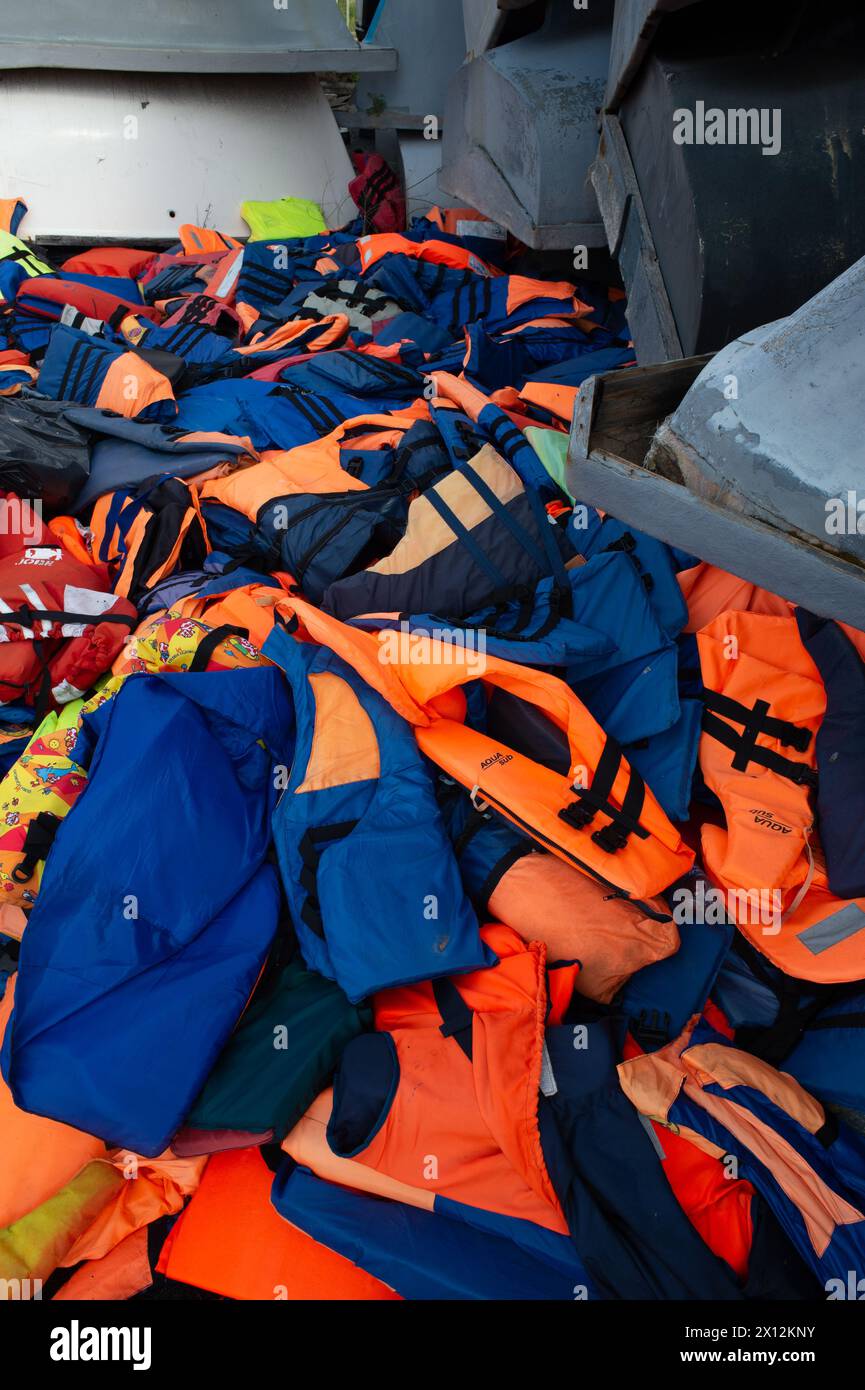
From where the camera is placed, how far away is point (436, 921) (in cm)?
204

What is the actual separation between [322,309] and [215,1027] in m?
4.28

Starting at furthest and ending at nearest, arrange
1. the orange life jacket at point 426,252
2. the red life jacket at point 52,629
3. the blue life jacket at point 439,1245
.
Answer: the orange life jacket at point 426,252, the red life jacket at point 52,629, the blue life jacket at point 439,1245

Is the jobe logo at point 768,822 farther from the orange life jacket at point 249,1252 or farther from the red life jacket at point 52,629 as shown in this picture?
the red life jacket at point 52,629

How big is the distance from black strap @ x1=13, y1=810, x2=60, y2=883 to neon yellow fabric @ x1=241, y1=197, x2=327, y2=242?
18.1 ft

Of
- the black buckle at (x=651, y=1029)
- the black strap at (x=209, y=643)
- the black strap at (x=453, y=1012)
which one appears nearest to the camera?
the black strap at (x=453, y=1012)

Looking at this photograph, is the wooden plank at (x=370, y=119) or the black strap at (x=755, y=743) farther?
the wooden plank at (x=370, y=119)

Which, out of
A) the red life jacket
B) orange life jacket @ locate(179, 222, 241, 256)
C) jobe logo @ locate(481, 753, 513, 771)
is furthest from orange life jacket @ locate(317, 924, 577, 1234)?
orange life jacket @ locate(179, 222, 241, 256)

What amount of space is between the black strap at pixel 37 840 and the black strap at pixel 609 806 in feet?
4.44

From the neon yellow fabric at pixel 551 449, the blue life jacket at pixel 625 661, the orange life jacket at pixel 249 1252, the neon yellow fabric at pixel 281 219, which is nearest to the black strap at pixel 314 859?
the orange life jacket at pixel 249 1252

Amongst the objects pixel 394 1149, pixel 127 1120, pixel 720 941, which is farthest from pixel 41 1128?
pixel 720 941

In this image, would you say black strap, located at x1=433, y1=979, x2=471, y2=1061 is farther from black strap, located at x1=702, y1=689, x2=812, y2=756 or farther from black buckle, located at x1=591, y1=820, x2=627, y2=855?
black strap, located at x1=702, y1=689, x2=812, y2=756

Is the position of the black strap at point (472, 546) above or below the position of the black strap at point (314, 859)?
above

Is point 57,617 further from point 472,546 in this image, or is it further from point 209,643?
point 472,546

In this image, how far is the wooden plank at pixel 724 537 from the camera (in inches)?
55.9
